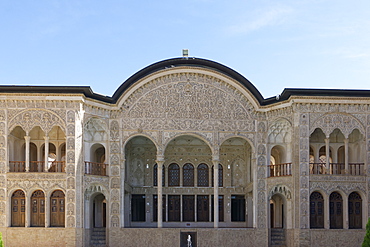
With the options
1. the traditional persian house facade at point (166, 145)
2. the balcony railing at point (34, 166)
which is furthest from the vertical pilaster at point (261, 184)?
the balcony railing at point (34, 166)

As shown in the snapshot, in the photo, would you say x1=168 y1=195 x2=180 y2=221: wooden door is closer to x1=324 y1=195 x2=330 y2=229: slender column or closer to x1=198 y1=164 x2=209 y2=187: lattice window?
x1=198 y1=164 x2=209 y2=187: lattice window

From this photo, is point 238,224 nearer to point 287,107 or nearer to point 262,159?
point 262,159

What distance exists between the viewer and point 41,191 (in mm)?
27500

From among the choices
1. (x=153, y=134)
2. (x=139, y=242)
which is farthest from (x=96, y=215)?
(x=153, y=134)

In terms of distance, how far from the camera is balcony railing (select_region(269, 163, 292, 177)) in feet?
95.4

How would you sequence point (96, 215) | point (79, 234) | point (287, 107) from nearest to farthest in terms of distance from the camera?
1. point (79, 234)
2. point (287, 107)
3. point (96, 215)

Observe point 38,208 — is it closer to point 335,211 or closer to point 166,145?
point 166,145

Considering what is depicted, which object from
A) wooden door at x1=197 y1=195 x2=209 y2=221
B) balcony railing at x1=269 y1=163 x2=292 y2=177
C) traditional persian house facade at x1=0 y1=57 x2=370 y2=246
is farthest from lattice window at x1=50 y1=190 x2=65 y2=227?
balcony railing at x1=269 y1=163 x2=292 y2=177

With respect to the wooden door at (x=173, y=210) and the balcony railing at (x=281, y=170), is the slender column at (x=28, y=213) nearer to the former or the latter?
the wooden door at (x=173, y=210)

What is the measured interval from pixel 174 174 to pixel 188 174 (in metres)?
0.82

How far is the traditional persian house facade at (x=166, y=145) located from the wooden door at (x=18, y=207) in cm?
5

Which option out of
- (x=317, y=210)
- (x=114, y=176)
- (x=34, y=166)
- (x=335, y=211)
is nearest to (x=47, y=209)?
(x=114, y=176)

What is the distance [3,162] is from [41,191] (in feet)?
7.36

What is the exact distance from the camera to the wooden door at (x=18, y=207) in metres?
27.4
